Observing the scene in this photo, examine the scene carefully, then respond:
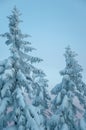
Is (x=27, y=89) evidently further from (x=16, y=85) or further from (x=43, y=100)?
(x=43, y=100)

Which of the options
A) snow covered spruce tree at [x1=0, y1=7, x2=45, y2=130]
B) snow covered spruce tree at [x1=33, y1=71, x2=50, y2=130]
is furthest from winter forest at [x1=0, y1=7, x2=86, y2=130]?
snow covered spruce tree at [x1=33, y1=71, x2=50, y2=130]

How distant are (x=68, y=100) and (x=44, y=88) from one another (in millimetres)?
7893

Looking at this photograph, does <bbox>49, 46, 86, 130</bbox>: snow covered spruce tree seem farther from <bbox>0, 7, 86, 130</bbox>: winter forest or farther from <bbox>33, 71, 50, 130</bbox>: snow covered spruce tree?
<bbox>33, 71, 50, 130</bbox>: snow covered spruce tree

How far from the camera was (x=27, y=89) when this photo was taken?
18.9m

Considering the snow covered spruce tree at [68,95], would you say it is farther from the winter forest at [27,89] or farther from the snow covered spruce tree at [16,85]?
the snow covered spruce tree at [16,85]

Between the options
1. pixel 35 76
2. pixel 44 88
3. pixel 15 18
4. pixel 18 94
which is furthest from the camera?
pixel 35 76

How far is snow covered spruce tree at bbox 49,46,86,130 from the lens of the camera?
75.7 ft

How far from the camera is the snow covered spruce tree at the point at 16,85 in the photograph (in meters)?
17.8

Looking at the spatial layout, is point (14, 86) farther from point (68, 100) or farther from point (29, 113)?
point (68, 100)

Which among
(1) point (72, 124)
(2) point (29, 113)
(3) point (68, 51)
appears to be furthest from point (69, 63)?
(2) point (29, 113)

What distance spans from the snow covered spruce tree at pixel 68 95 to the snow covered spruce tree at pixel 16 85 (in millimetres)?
4783

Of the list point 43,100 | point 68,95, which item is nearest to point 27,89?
point 68,95

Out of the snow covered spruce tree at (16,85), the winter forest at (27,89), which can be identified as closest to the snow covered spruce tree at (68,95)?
A: the winter forest at (27,89)

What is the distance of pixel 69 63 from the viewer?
78.3ft
